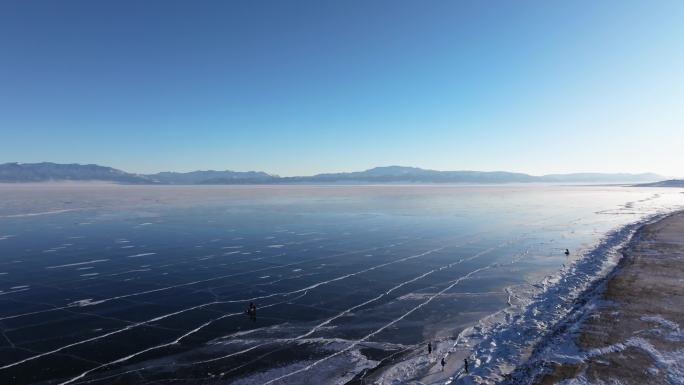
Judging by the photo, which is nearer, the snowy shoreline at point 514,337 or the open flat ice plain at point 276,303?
the snowy shoreline at point 514,337

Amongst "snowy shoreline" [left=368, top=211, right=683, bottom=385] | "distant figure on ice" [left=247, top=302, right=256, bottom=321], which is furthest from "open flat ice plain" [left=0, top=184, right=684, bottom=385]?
"distant figure on ice" [left=247, top=302, right=256, bottom=321]

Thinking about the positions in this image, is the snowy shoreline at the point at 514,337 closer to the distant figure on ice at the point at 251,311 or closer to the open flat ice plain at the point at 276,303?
the open flat ice plain at the point at 276,303

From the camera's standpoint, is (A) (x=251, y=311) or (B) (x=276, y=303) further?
(B) (x=276, y=303)

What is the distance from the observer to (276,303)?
16984mm

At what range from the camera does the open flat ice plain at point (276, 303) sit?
37.9ft

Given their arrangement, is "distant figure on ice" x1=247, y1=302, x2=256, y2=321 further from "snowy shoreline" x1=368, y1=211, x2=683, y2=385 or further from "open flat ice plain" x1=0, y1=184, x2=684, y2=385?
"snowy shoreline" x1=368, y1=211, x2=683, y2=385

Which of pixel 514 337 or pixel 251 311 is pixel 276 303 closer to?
pixel 251 311

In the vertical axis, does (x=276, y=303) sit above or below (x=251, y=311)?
below

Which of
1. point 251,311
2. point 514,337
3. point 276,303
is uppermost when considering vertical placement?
point 251,311

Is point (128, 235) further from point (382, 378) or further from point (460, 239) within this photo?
point (382, 378)

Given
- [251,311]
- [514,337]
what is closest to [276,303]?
[251,311]

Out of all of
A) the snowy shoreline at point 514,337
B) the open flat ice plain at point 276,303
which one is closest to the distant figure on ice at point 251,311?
the open flat ice plain at point 276,303

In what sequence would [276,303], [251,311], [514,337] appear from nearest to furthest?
1. [514,337]
2. [251,311]
3. [276,303]

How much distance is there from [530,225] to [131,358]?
136 ft
